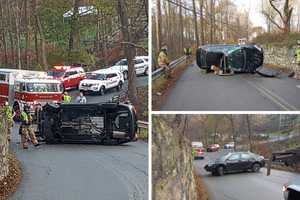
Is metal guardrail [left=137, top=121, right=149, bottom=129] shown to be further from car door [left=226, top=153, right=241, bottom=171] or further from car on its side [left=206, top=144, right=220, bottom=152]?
car door [left=226, top=153, right=241, bottom=171]

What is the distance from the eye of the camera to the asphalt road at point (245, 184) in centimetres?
428

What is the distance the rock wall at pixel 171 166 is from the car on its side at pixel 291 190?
2.66 ft

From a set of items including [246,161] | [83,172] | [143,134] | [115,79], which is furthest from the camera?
[115,79]

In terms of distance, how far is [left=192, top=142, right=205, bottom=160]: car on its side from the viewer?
4.39 m

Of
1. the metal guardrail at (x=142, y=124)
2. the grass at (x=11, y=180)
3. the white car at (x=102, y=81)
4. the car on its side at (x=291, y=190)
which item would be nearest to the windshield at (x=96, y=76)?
the white car at (x=102, y=81)

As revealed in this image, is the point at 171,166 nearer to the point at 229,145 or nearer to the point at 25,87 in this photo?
the point at 229,145

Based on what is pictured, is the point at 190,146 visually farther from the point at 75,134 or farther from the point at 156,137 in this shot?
the point at 75,134

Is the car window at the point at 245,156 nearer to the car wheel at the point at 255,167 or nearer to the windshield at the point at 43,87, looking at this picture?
the car wheel at the point at 255,167

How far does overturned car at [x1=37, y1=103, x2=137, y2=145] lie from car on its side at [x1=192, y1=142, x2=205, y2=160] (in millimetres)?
723

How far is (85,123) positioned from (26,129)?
60 cm

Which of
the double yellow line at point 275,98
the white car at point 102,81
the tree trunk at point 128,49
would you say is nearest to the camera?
the double yellow line at point 275,98

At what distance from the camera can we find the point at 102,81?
482cm

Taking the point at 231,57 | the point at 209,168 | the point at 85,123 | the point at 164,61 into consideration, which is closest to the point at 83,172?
the point at 85,123

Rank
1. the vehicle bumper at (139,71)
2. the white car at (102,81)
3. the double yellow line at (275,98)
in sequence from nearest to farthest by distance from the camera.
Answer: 1. the double yellow line at (275,98)
2. the vehicle bumper at (139,71)
3. the white car at (102,81)
